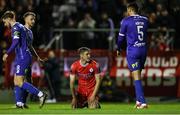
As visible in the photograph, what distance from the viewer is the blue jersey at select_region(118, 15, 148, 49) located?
699 inches

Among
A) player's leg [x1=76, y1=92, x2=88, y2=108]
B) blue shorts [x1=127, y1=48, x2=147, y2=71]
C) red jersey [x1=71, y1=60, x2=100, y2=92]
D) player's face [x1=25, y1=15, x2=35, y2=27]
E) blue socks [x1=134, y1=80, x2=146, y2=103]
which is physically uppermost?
player's face [x1=25, y1=15, x2=35, y2=27]

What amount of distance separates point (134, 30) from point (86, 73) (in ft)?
5.83

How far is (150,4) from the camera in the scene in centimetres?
2827

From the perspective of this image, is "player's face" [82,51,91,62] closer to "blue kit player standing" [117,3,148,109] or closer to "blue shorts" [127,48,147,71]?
"blue kit player standing" [117,3,148,109]

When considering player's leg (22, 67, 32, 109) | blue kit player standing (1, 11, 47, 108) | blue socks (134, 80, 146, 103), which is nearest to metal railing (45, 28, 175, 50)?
player's leg (22, 67, 32, 109)

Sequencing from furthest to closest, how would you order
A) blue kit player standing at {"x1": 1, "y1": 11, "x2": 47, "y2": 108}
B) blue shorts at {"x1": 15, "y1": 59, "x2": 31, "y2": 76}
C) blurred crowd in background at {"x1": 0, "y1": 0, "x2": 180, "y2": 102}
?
blurred crowd in background at {"x1": 0, "y1": 0, "x2": 180, "y2": 102}, blue shorts at {"x1": 15, "y1": 59, "x2": 31, "y2": 76}, blue kit player standing at {"x1": 1, "y1": 11, "x2": 47, "y2": 108}

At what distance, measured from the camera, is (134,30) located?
58.4 feet

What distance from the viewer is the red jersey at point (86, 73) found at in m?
18.7

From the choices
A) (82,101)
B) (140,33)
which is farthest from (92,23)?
(140,33)

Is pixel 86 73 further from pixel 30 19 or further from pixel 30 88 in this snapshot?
pixel 30 19

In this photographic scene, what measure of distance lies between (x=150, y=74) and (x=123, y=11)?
3.73 metres

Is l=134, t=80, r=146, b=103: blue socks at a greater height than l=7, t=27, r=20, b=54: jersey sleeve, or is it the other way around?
l=7, t=27, r=20, b=54: jersey sleeve

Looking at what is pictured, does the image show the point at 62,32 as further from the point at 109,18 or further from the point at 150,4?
the point at 150,4

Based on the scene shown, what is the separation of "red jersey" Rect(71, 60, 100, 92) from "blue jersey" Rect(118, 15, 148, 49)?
3.77 feet
